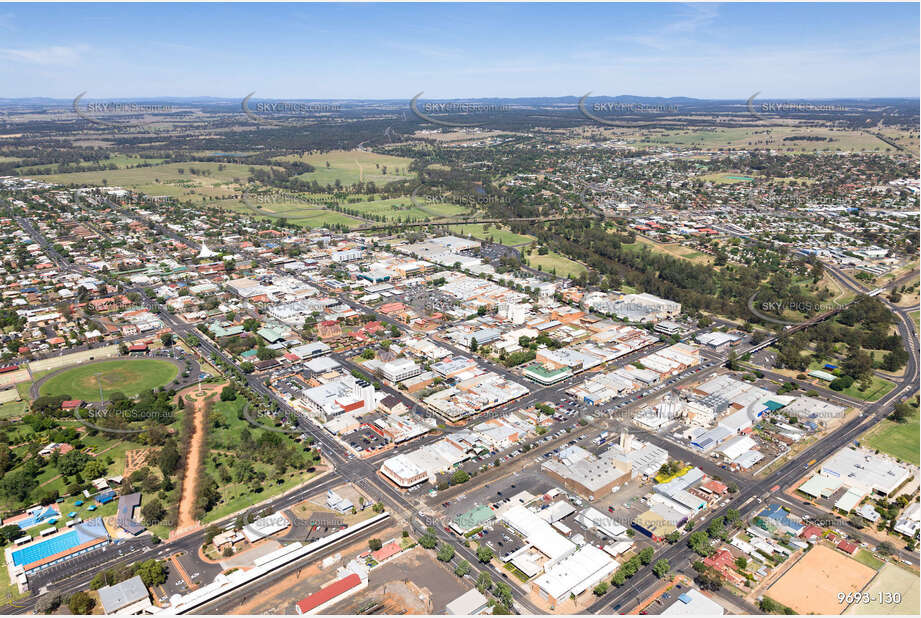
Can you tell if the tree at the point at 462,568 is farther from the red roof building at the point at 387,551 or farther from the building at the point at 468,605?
the red roof building at the point at 387,551

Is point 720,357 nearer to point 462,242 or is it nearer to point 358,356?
point 358,356

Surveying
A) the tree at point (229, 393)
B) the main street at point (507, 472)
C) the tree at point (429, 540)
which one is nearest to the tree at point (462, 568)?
the main street at point (507, 472)

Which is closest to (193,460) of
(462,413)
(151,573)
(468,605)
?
(151,573)

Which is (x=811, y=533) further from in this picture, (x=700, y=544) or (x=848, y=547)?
(x=700, y=544)

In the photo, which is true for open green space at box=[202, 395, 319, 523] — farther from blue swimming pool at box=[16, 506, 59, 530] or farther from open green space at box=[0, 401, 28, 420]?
open green space at box=[0, 401, 28, 420]

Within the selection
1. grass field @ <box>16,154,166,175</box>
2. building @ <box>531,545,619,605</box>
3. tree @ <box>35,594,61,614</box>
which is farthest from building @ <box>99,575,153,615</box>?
grass field @ <box>16,154,166,175</box>

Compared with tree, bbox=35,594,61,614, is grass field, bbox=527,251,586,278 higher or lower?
higher

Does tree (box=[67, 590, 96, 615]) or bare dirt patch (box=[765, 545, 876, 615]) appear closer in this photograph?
tree (box=[67, 590, 96, 615])
